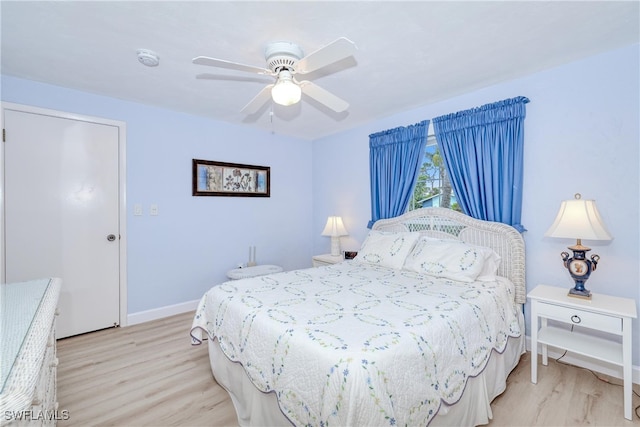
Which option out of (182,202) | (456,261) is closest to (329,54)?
(456,261)

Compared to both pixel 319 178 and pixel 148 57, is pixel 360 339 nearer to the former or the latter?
pixel 148 57

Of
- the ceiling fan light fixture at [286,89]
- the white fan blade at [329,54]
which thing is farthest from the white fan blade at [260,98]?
the white fan blade at [329,54]

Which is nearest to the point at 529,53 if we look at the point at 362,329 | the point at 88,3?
the point at 362,329

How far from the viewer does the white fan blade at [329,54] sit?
1.52 metres

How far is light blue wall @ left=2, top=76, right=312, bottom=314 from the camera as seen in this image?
10.3 ft

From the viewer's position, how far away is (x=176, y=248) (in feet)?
11.5

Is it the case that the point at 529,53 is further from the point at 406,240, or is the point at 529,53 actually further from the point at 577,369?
the point at 577,369

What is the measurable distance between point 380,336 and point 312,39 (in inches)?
71.9

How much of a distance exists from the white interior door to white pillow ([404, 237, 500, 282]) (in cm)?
302

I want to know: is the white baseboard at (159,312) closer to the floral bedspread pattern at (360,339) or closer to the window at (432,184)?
the floral bedspread pattern at (360,339)

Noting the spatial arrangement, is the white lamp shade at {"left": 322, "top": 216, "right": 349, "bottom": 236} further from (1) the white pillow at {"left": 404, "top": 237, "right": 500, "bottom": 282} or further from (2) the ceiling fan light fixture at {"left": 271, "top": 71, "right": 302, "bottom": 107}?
(2) the ceiling fan light fixture at {"left": 271, "top": 71, "right": 302, "bottom": 107}

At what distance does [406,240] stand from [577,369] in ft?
5.19

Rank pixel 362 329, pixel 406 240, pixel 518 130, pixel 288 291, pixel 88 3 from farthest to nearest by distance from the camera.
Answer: pixel 406 240, pixel 518 130, pixel 288 291, pixel 88 3, pixel 362 329

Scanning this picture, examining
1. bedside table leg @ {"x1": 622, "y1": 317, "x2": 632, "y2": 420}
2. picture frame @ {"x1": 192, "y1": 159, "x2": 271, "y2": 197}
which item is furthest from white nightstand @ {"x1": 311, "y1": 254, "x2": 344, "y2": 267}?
bedside table leg @ {"x1": 622, "y1": 317, "x2": 632, "y2": 420}
